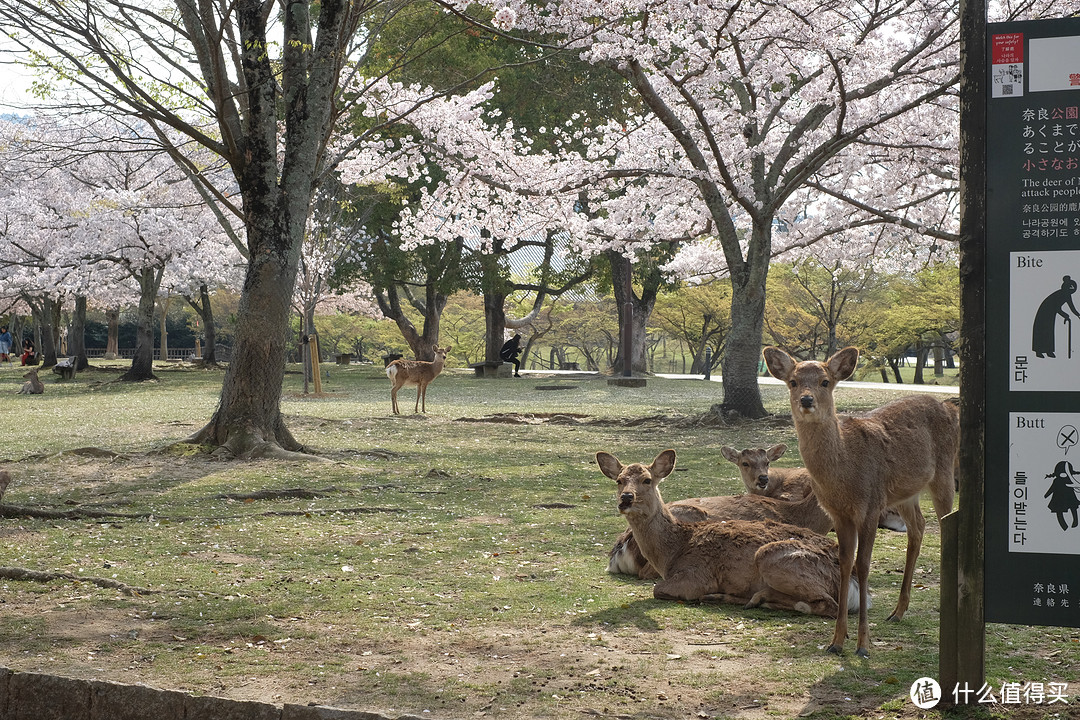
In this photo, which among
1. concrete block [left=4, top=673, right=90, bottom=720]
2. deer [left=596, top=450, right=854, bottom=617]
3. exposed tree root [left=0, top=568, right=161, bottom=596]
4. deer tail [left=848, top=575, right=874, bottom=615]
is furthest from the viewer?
exposed tree root [left=0, top=568, right=161, bottom=596]

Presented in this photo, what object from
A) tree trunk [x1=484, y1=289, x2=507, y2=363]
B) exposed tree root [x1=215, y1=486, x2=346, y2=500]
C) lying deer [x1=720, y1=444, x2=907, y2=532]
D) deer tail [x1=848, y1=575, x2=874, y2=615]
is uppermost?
tree trunk [x1=484, y1=289, x2=507, y2=363]

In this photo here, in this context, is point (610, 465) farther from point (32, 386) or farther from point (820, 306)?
point (820, 306)

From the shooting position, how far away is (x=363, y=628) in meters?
5.00

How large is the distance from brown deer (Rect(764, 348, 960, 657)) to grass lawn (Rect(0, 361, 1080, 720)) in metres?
0.46

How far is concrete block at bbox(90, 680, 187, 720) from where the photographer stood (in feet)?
11.9

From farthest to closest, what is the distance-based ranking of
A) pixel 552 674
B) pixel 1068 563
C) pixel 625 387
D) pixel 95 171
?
pixel 95 171, pixel 625 387, pixel 552 674, pixel 1068 563

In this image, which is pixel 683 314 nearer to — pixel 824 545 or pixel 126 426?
pixel 126 426

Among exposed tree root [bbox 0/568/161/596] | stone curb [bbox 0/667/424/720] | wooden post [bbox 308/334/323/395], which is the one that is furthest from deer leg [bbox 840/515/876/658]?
wooden post [bbox 308/334/323/395]

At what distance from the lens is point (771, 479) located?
8336mm

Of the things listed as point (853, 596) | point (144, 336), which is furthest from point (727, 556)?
point (144, 336)

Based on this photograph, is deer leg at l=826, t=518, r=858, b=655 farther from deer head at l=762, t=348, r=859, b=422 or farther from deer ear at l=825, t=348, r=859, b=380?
deer ear at l=825, t=348, r=859, b=380

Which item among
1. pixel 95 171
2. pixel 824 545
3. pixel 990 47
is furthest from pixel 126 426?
pixel 95 171

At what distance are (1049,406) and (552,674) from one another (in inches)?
90.7

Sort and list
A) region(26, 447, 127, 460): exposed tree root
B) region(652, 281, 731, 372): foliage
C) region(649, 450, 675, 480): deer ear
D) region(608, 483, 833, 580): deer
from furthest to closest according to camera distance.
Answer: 1. region(652, 281, 731, 372): foliage
2. region(26, 447, 127, 460): exposed tree root
3. region(608, 483, 833, 580): deer
4. region(649, 450, 675, 480): deer ear
